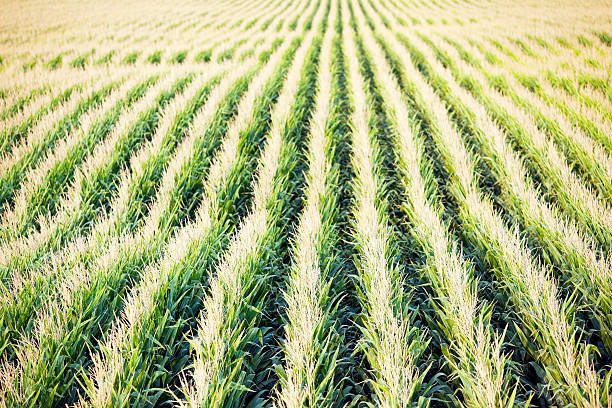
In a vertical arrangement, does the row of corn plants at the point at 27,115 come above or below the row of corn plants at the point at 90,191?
above

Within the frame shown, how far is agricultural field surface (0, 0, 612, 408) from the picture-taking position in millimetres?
1722

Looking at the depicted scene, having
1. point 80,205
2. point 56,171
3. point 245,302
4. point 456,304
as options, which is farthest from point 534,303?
point 56,171

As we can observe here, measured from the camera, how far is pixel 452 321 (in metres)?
1.95

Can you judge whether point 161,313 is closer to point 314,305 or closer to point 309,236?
point 314,305

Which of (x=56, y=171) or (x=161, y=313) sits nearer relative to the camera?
(x=161, y=313)

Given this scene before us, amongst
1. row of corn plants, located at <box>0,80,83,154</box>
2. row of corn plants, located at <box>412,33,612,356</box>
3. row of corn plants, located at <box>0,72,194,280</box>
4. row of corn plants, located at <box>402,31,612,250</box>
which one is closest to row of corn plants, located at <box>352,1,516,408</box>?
row of corn plants, located at <box>412,33,612,356</box>

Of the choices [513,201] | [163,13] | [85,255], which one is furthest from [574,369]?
[163,13]

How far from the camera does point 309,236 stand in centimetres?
257

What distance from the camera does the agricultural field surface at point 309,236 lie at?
1.72 m

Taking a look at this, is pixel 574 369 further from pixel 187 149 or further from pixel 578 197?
pixel 187 149

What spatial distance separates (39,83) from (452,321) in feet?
25.4

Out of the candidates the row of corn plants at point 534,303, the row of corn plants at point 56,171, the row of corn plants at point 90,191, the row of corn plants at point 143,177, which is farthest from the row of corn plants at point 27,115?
the row of corn plants at point 534,303

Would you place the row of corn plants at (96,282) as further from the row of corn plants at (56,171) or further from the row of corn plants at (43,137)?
the row of corn plants at (43,137)

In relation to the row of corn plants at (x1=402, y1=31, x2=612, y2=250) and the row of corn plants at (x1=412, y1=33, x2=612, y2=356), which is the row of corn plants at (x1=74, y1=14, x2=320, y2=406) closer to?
the row of corn plants at (x1=412, y1=33, x2=612, y2=356)
